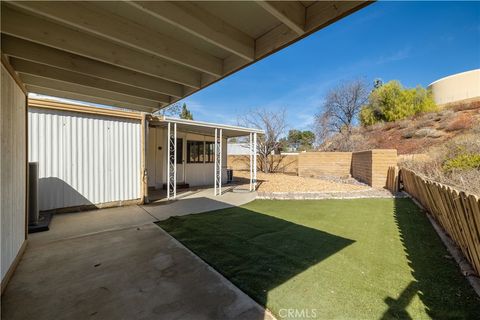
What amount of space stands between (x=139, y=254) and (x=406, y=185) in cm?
870

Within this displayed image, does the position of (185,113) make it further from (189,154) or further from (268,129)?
(189,154)

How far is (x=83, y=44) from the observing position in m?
2.67

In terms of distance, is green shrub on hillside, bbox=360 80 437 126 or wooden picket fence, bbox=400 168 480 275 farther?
green shrub on hillside, bbox=360 80 437 126

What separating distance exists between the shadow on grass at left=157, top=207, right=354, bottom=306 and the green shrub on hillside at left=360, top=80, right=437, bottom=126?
2268 cm

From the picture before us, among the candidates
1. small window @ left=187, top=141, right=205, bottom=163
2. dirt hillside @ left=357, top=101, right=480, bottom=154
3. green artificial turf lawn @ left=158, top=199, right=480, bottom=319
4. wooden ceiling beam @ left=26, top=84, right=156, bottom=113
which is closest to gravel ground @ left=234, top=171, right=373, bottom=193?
small window @ left=187, top=141, right=205, bottom=163

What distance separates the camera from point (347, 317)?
1.85 m

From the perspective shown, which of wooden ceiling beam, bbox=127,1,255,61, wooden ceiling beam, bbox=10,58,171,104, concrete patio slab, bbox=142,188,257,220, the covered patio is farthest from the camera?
the covered patio

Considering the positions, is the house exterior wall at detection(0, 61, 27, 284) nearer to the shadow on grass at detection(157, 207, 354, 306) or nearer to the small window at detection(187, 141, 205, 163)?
the shadow on grass at detection(157, 207, 354, 306)

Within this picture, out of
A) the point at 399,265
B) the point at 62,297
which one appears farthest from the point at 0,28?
the point at 399,265

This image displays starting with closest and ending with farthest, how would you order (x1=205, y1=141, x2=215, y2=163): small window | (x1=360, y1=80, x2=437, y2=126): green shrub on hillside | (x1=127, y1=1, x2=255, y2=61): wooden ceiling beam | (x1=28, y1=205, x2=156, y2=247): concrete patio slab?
(x1=127, y1=1, x2=255, y2=61): wooden ceiling beam < (x1=28, y1=205, x2=156, y2=247): concrete patio slab < (x1=205, y1=141, x2=215, y2=163): small window < (x1=360, y1=80, x2=437, y2=126): green shrub on hillside

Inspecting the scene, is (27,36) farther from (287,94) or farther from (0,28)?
(287,94)

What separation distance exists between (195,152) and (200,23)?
27.2ft

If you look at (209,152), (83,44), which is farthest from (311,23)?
(209,152)

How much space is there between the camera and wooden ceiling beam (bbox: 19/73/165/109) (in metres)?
3.82
